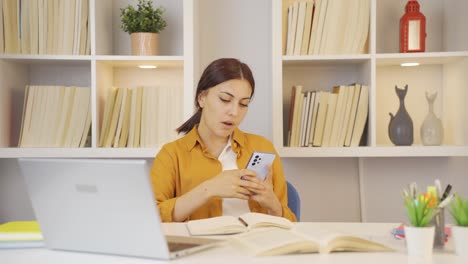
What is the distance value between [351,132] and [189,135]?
34.5 inches

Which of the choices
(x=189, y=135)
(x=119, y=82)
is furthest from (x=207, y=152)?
(x=119, y=82)

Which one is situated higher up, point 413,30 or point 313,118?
point 413,30

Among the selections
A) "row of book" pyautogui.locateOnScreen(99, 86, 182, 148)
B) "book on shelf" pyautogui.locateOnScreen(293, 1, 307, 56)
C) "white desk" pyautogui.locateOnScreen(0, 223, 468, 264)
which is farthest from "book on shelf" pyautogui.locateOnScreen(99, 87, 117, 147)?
"white desk" pyautogui.locateOnScreen(0, 223, 468, 264)

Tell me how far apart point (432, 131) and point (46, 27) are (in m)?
1.90

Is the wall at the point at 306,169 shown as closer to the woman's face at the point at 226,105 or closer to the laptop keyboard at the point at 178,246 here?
the woman's face at the point at 226,105

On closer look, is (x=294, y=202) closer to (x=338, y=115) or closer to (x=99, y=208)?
(x=338, y=115)

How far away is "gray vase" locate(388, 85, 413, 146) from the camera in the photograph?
9.59ft

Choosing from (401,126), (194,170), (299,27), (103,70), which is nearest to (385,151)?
(401,126)

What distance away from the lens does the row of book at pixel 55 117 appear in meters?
2.92

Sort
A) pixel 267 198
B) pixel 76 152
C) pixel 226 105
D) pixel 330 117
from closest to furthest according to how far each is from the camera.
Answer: pixel 267 198
pixel 226 105
pixel 76 152
pixel 330 117

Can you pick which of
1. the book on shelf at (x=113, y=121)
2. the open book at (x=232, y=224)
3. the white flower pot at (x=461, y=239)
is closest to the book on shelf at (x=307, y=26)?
the book on shelf at (x=113, y=121)

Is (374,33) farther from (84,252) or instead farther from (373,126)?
(84,252)

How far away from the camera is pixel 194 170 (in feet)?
7.90

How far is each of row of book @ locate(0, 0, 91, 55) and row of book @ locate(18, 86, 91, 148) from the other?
0.63ft
